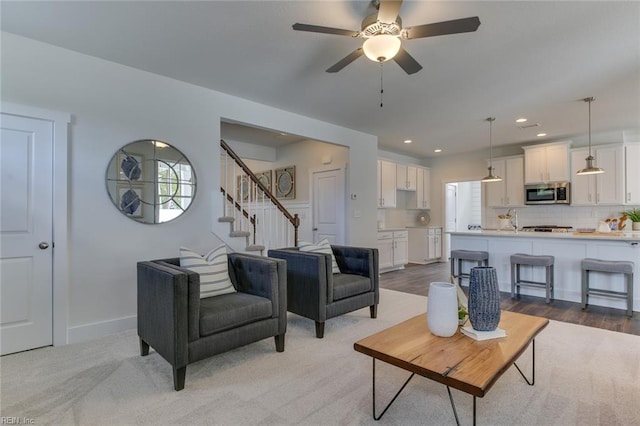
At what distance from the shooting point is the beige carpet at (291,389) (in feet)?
5.93

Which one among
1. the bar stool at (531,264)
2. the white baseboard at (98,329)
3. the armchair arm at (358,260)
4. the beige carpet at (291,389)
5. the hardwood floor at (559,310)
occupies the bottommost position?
the hardwood floor at (559,310)

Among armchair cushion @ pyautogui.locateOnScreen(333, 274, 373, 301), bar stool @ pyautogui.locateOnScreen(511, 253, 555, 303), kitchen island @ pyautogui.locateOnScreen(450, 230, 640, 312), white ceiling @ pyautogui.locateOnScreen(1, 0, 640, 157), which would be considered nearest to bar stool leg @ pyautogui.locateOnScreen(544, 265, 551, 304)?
bar stool @ pyautogui.locateOnScreen(511, 253, 555, 303)

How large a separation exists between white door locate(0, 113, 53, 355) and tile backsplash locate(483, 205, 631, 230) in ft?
24.2

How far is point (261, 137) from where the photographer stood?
6.14m

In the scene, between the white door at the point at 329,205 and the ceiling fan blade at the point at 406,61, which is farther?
the white door at the point at 329,205

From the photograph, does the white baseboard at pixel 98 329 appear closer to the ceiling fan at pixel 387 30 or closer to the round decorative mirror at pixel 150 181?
the round decorative mirror at pixel 150 181

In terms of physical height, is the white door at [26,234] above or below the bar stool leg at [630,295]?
above

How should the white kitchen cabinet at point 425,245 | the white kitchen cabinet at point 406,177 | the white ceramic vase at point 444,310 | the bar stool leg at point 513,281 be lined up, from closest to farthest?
the white ceramic vase at point 444,310 → the bar stool leg at point 513,281 → the white kitchen cabinet at point 406,177 → the white kitchen cabinet at point 425,245

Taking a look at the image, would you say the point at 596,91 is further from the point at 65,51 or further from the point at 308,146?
the point at 65,51

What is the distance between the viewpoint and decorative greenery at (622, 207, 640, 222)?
16.2ft

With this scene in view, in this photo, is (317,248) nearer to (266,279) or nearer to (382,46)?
(266,279)

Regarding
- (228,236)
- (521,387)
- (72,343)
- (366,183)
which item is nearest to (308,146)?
(366,183)

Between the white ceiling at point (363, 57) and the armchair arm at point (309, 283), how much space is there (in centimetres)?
188

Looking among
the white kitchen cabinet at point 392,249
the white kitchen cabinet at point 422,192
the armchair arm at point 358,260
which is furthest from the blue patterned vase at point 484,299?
the white kitchen cabinet at point 422,192
